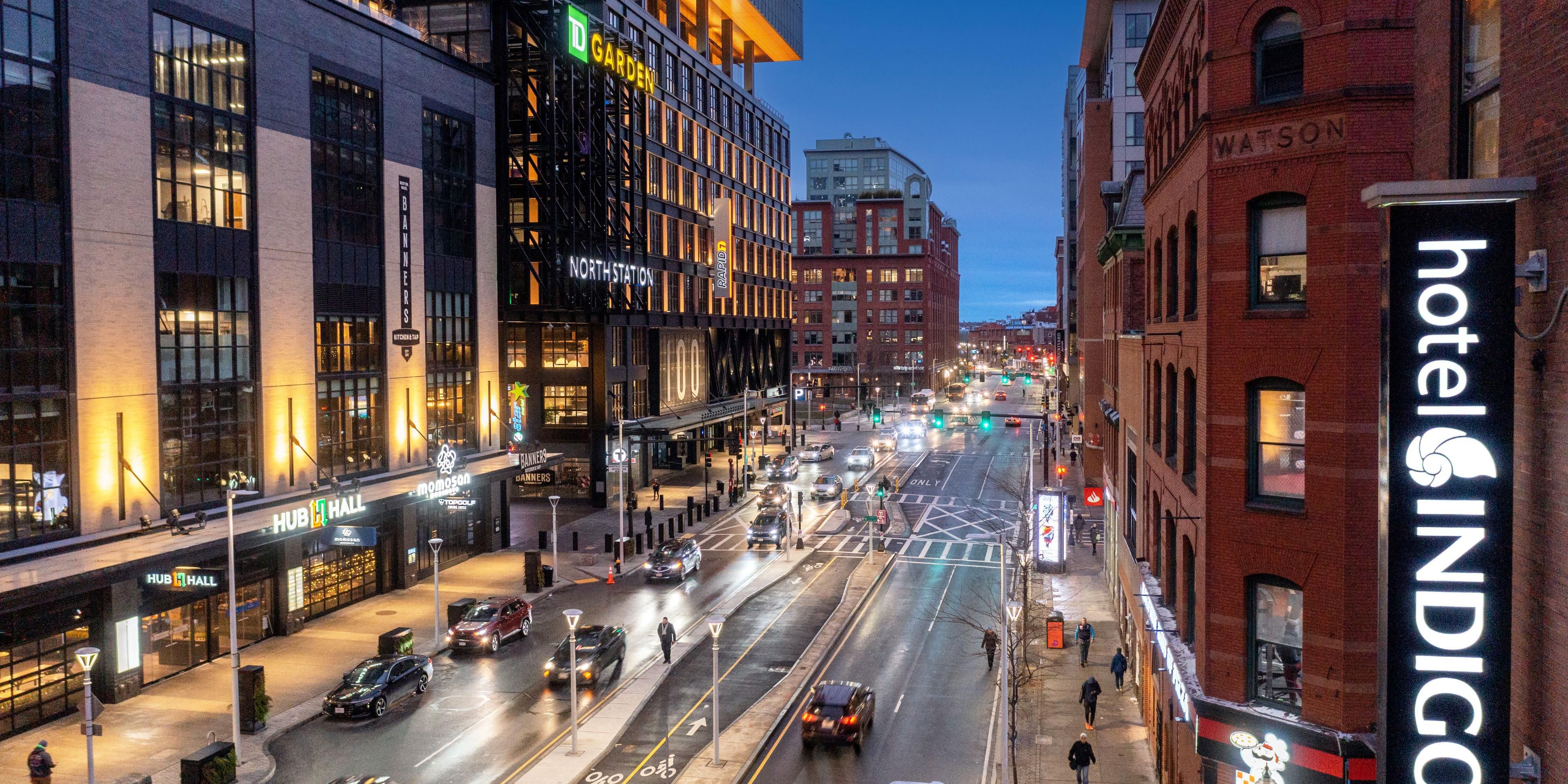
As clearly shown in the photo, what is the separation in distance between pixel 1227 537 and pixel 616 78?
180 feet

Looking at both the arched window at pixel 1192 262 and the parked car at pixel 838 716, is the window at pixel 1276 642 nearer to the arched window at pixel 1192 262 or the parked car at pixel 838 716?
the arched window at pixel 1192 262

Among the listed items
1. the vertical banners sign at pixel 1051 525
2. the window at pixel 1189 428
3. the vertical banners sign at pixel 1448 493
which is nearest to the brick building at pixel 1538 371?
the vertical banners sign at pixel 1448 493

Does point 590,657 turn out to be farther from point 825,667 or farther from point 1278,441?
point 1278,441

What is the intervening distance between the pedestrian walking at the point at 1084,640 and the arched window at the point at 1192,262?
15.7 m

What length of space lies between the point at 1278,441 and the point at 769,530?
38.5 m

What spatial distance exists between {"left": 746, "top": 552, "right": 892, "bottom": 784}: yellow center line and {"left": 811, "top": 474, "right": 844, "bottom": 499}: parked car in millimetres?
23166

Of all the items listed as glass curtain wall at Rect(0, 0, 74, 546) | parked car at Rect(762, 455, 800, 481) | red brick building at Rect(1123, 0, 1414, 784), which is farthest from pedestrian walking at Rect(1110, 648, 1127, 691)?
parked car at Rect(762, 455, 800, 481)

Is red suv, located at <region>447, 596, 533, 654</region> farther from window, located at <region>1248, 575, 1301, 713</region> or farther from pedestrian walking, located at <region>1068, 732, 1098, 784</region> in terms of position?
window, located at <region>1248, 575, 1301, 713</region>

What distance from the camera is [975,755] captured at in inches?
1029

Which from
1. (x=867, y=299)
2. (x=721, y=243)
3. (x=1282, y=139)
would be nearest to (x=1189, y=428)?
(x=1282, y=139)

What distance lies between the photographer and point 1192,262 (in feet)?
70.8

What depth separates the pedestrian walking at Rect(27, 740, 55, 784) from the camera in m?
23.4

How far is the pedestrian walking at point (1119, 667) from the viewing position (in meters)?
31.4

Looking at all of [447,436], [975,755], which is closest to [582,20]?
[447,436]
